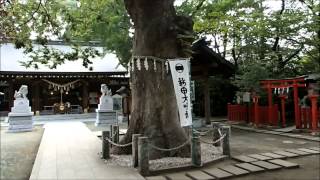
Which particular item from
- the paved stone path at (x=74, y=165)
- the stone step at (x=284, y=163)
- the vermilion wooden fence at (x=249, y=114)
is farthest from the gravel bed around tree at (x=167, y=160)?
the vermilion wooden fence at (x=249, y=114)

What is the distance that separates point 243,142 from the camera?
1277 cm

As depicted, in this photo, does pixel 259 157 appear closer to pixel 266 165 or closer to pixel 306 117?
pixel 266 165

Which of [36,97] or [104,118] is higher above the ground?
[36,97]

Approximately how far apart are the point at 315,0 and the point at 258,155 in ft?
48.1

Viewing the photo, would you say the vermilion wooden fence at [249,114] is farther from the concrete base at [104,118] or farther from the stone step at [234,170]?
the stone step at [234,170]

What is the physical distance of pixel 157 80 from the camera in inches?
383

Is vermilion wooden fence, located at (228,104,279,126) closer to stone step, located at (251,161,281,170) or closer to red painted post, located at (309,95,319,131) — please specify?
red painted post, located at (309,95,319,131)

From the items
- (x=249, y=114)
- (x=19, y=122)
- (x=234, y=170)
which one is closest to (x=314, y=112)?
(x=249, y=114)

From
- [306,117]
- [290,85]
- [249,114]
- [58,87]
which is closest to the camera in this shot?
[306,117]

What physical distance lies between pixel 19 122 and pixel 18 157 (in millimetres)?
9505

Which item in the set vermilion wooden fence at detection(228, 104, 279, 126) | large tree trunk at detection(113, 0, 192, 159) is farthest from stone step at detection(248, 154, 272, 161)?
vermilion wooden fence at detection(228, 104, 279, 126)

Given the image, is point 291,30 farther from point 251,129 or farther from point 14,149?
point 14,149

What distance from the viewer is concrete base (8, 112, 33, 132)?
19.9 meters

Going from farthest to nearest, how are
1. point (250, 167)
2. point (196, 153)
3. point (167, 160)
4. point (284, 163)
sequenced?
point (167, 160) → point (284, 163) → point (196, 153) → point (250, 167)
